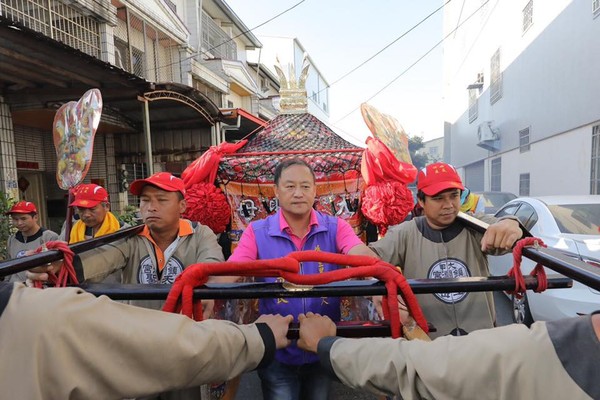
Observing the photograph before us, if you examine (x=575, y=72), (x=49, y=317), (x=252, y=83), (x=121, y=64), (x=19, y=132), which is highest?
(x=252, y=83)

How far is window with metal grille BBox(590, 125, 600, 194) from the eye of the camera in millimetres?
7918

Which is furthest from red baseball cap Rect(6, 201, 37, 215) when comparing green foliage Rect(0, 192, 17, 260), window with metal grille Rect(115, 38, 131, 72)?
window with metal grille Rect(115, 38, 131, 72)

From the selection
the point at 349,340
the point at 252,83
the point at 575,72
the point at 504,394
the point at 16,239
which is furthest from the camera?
the point at 252,83

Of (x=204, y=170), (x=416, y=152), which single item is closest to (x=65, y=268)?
(x=204, y=170)

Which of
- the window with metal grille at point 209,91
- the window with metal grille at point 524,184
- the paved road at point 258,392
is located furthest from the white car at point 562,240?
the window with metal grille at point 209,91

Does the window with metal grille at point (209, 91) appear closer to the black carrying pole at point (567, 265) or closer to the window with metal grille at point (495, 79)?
the window with metal grille at point (495, 79)

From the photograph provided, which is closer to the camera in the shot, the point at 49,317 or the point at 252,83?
the point at 49,317

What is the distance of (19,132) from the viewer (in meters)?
6.86

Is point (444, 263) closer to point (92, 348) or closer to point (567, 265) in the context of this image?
point (567, 265)

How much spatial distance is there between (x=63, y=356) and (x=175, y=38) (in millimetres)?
11680

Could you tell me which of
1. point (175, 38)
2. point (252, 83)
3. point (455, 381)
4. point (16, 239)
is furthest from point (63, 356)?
point (252, 83)

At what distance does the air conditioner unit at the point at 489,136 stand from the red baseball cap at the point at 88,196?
15528mm

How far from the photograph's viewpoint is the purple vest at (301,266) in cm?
158

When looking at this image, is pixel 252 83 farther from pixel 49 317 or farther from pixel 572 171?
pixel 49 317
